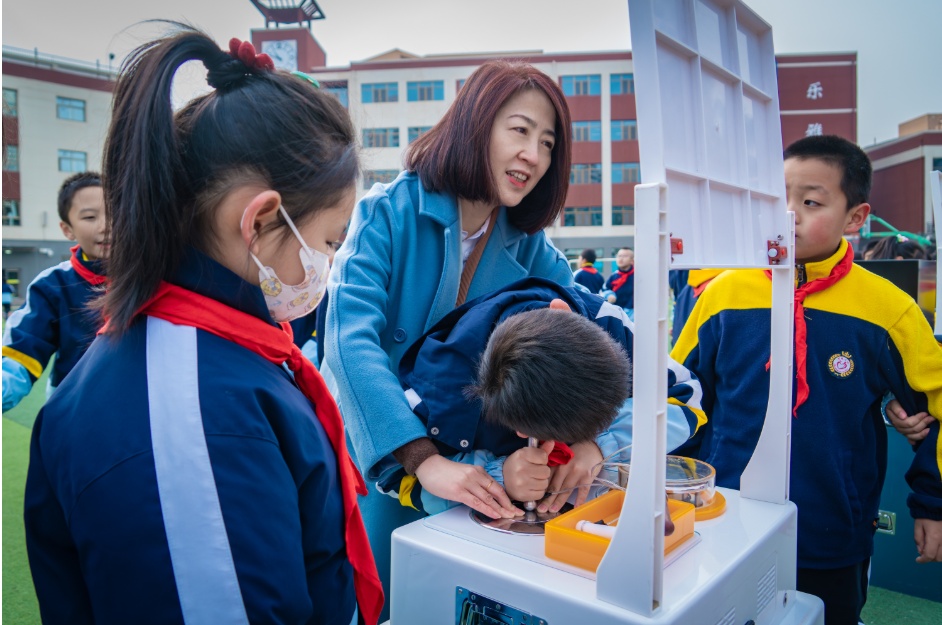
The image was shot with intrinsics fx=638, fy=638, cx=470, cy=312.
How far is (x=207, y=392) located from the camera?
0.70m

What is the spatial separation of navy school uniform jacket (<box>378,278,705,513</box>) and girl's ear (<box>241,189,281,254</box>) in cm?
37

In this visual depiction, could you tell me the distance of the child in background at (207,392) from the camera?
655 millimetres

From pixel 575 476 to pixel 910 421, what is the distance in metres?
1.02

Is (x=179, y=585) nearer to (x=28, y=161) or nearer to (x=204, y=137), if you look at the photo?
(x=204, y=137)

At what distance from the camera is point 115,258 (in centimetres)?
78

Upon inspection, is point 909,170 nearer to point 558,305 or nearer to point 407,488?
point 558,305

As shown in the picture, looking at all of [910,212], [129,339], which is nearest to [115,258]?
[129,339]

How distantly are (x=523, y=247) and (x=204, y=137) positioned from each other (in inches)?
34.7

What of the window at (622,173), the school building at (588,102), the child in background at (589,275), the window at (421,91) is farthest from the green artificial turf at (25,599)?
the window at (421,91)

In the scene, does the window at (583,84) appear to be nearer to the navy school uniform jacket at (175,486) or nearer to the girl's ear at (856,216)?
the girl's ear at (856,216)

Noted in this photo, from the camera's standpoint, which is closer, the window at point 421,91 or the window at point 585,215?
the window at point 585,215

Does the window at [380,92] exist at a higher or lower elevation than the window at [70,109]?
higher

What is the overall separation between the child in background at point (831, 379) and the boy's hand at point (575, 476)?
0.73 metres

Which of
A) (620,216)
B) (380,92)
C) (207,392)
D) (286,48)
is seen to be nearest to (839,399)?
(207,392)
